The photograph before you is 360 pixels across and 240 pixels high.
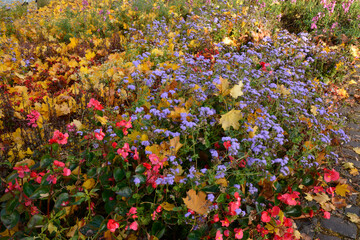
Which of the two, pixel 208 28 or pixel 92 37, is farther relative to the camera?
pixel 92 37

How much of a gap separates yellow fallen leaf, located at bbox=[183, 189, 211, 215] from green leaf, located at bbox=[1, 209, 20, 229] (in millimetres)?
944

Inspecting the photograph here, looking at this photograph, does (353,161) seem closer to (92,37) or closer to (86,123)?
(86,123)

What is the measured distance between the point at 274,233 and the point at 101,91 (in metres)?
2.18

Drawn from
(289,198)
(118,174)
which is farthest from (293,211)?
(118,174)

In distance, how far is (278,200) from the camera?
2039 mm

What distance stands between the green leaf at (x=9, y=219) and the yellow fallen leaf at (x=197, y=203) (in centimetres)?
94

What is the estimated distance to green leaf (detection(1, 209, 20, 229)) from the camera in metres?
1.42

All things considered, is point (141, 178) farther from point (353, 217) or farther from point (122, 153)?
point (353, 217)

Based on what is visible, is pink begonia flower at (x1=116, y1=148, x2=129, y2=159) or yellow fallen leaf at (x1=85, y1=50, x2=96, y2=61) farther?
yellow fallen leaf at (x1=85, y1=50, x2=96, y2=61)

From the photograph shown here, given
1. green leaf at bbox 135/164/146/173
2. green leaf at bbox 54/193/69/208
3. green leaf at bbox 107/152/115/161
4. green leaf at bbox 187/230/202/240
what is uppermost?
green leaf at bbox 107/152/115/161

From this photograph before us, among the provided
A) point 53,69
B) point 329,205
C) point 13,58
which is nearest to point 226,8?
point 53,69

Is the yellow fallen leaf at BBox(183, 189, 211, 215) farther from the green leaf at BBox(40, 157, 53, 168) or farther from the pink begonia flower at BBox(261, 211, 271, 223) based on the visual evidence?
the green leaf at BBox(40, 157, 53, 168)

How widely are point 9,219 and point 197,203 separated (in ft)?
3.47

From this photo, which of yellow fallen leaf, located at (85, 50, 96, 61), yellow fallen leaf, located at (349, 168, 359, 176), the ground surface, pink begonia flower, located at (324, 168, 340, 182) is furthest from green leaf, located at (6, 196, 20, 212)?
yellow fallen leaf, located at (349, 168, 359, 176)
